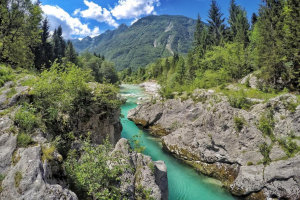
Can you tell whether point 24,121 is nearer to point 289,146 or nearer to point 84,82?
point 84,82

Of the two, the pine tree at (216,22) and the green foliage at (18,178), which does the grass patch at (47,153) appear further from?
the pine tree at (216,22)

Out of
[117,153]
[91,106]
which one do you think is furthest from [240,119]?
[91,106]

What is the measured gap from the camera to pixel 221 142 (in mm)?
15031

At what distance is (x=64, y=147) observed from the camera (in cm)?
847

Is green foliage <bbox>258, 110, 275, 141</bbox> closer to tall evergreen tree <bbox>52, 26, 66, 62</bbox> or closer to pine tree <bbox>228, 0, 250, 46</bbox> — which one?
pine tree <bbox>228, 0, 250, 46</bbox>

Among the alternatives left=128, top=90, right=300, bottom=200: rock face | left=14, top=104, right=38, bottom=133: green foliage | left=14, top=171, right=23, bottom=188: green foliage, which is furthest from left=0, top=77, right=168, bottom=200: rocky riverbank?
left=128, top=90, right=300, bottom=200: rock face

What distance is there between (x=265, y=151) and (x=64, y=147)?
14.1m

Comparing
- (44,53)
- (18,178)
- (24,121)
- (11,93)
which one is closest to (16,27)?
(11,93)

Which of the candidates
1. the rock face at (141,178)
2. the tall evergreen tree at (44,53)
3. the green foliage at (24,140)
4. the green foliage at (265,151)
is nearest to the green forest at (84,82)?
the green foliage at (24,140)

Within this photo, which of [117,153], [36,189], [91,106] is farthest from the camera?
[91,106]

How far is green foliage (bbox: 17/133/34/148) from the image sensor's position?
5952mm

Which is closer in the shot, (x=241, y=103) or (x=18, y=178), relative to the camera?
(x=18, y=178)

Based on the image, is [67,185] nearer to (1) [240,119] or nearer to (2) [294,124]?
(1) [240,119]

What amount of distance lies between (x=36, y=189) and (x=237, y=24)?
5425 centimetres
